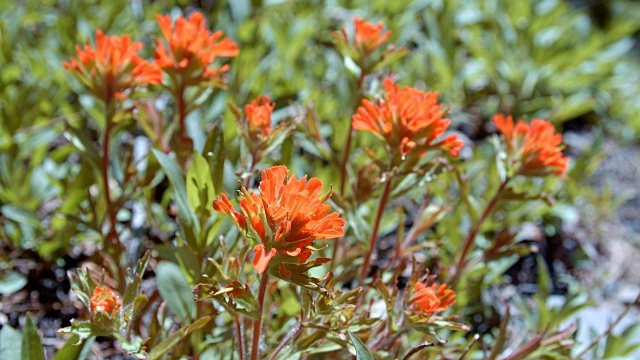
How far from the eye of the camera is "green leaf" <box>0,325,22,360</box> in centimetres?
151

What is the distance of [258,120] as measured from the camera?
1.52 meters

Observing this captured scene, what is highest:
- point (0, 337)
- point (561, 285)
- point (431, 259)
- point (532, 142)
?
point (532, 142)

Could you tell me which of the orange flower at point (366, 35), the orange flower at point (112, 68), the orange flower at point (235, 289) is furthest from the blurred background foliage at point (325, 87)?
the orange flower at point (235, 289)

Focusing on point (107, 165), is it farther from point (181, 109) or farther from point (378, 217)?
point (378, 217)

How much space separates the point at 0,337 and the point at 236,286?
27.5 inches

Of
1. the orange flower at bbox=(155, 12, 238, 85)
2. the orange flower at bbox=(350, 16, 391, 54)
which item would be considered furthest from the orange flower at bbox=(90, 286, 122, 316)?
the orange flower at bbox=(350, 16, 391, 54)

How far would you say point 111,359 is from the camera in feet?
6.46

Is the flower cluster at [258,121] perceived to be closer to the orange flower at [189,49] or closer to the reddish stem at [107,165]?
the orange flower at [189,49]

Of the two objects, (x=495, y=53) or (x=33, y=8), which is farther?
(x=495, y=53)

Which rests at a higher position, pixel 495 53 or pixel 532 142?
pixel 532 142

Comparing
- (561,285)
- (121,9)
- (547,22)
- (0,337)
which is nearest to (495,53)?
(547,22)

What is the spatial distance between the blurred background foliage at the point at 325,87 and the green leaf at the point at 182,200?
0.32 meters

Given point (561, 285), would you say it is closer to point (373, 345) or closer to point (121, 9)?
point (373, 345)

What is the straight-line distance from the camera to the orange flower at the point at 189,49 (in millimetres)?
1638
